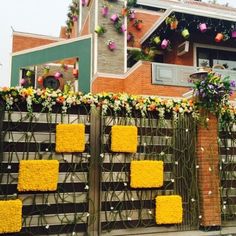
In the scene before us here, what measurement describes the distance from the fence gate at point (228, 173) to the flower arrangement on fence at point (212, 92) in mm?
568

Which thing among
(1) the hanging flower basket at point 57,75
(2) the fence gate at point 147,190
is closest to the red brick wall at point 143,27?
(1) the hanging flower basket at point 57,75

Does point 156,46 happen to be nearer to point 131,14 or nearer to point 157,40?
point 157,40

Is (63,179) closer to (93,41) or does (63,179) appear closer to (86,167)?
(86,167)

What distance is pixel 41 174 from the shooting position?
173 inches

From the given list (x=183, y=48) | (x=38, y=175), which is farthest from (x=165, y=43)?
(x=38, y=175)

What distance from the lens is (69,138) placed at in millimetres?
4602

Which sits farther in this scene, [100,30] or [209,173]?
[100,30]

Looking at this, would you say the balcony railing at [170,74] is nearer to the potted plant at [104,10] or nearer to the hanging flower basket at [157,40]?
the hanging flower basket at [157,40]

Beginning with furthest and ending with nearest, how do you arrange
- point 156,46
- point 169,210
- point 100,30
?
point 156,46 < point 100,30 < point 169,210

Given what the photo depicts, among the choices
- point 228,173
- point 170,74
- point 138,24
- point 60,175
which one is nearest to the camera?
point 60,175

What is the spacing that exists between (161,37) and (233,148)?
812cm

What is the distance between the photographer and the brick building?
9766 millimetres

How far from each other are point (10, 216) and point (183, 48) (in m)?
9.81

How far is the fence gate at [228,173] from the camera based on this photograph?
5508mm
